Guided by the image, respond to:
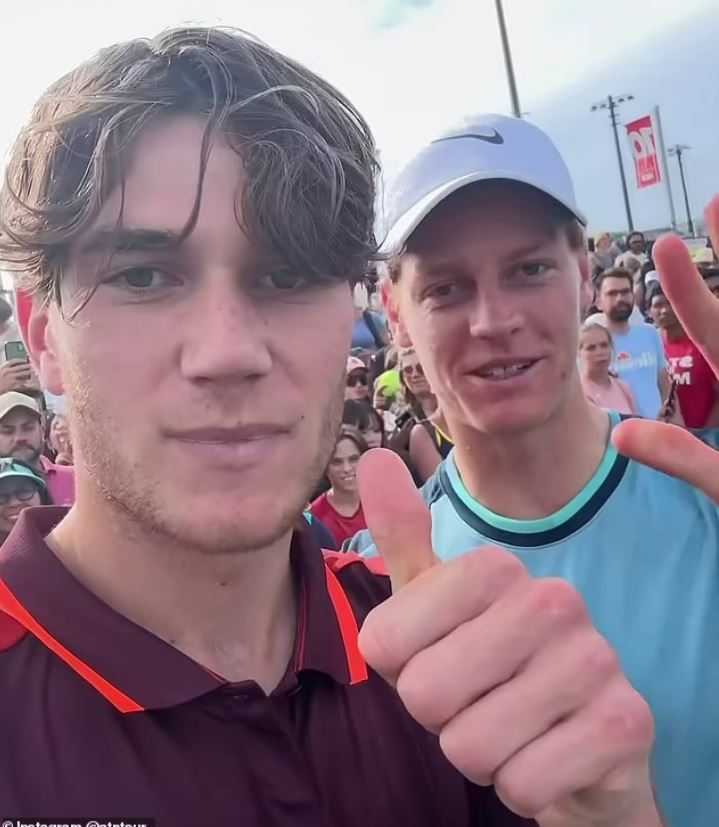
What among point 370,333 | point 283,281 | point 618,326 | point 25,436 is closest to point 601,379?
point 618,326

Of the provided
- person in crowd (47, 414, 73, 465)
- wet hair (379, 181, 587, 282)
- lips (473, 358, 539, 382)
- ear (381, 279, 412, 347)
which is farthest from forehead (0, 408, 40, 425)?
lips (473, 358, 539, 382)

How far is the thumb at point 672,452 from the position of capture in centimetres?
98

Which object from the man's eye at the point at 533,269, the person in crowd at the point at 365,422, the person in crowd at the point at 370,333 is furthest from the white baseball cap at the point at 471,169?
the person in crowd at the point at 370,333

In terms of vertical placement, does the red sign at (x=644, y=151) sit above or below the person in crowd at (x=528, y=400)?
above

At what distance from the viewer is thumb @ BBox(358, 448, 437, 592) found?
792 mm

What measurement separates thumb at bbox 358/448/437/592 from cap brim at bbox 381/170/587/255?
75 cm

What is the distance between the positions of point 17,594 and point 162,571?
0.62ft

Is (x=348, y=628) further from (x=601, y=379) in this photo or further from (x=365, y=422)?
Result: (x=601, y=379)

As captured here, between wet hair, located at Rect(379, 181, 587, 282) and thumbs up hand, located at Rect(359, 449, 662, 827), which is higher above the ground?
wet hair, located at Rect(379, 181, 587, 282)

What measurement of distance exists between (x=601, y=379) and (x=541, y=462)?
2541mm

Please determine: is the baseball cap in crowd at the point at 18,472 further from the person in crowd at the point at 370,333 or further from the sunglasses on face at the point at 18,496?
the person in crowd at the point at 370,333

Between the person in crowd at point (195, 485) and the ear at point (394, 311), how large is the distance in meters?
0.51

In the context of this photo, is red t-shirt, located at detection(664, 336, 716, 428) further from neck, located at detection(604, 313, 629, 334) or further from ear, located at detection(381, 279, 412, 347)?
ear, located at detection(381, 279, 412, 347)

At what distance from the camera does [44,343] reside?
44.9 inches
